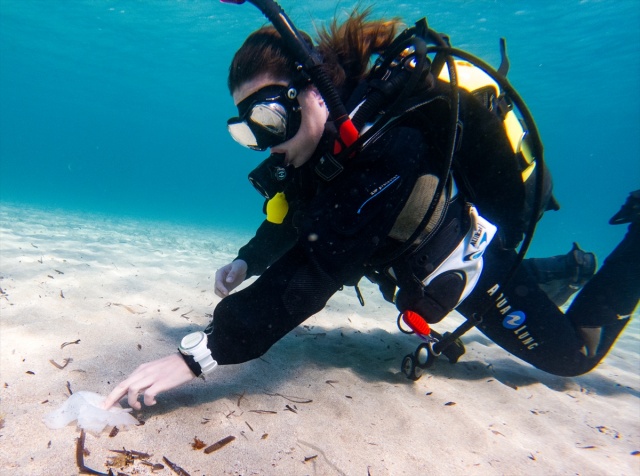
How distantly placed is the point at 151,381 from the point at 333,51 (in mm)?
2188

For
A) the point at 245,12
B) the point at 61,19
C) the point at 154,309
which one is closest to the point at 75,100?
the point at 61,19

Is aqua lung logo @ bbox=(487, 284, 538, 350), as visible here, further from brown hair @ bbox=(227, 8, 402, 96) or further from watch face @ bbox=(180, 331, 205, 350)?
watch face @ bbox=(180, 331, 205, 350)

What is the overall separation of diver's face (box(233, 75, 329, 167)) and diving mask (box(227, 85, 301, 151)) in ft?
0.09

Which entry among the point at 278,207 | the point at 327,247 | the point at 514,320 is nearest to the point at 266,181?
the point at 278,207

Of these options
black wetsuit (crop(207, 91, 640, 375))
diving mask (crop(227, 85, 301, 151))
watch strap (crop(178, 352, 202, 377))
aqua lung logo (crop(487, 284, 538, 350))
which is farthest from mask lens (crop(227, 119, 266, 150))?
aqua lung logo (crop(487, 284, 538, 350))

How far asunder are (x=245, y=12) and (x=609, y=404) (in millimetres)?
29815

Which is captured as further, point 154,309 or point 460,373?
point 154,309

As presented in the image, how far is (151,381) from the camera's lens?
1.66m

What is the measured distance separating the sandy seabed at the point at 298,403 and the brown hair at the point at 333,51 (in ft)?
6.55

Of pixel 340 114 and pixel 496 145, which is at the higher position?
pixel 496 145

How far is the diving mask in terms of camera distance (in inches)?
78.2

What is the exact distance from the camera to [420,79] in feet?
6.28

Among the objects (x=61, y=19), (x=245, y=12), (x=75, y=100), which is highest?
(x=245, y=12)

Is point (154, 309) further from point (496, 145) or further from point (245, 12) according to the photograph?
point (245, 12)
